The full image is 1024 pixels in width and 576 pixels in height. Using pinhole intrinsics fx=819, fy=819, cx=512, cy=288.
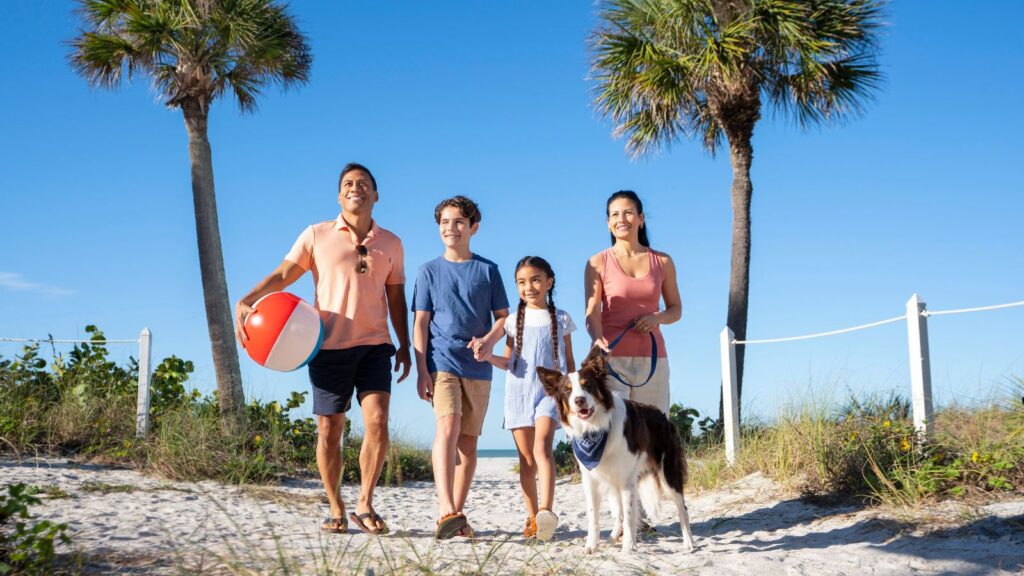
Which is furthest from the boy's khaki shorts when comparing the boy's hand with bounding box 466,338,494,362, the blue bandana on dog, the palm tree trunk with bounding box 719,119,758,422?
the palm tree trunk with bounding box 719,119,758,422

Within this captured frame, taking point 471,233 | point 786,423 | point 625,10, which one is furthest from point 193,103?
point 786,423

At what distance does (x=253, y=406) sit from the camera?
11.1 m

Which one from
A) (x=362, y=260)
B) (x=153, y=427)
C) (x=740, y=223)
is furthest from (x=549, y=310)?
(x=740, y=223)

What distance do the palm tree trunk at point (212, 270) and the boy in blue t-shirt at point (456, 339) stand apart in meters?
6.10

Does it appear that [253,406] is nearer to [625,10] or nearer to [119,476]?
[119,476]

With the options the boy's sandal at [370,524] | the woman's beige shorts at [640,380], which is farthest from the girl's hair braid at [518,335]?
the boy's sandal at [370,524]

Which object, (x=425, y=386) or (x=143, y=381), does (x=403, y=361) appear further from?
(x=143, y=381)

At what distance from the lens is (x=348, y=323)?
5.30 meters

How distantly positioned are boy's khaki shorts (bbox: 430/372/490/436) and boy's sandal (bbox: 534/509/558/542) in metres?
0.77

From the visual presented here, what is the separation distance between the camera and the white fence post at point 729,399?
9281 mm

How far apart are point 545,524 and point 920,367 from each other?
357cm

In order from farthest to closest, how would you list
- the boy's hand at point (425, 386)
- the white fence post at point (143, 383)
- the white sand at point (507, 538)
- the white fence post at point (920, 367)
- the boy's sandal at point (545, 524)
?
1. the white fence post at point (143, 383)
2. the white fence post at point (920, 367)
3. the boy's hand at point (425, 386)
4. the boy's sandal at point (545, 524)
5. the white sand at point (507, 538)

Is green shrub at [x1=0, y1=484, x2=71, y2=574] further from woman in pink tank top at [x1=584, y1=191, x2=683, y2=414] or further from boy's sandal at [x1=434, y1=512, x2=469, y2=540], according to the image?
woman in pink tank top at [x1=584, y1=191, x2=683, y2=414]

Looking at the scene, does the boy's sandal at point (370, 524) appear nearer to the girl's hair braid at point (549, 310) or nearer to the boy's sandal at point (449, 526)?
Answer: the boy's sandal at point (449, 526)
